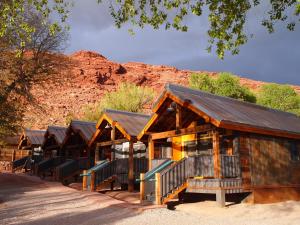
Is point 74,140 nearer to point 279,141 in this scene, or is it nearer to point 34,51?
point 34,51

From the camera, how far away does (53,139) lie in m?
33.9

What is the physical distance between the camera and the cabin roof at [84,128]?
24.1m

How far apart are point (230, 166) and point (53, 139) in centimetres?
2462

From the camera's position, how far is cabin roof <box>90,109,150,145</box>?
18.9 metres

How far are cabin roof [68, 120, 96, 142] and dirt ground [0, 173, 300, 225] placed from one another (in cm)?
941

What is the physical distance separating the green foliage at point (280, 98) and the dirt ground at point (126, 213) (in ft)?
121

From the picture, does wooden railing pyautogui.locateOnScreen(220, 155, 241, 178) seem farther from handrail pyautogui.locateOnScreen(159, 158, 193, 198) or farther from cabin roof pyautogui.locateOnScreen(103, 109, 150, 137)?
cabin roof pyautogui.locateOnScreen(103, 109, 150, 137)

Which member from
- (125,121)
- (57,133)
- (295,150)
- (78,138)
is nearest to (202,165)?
(295,150)

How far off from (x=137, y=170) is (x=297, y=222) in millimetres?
10608

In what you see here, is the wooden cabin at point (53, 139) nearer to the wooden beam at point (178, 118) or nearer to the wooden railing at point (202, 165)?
the wooden beam at point (178, 118)

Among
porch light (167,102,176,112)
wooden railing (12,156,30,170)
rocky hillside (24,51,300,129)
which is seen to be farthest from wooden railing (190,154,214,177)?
rocky hillside (24,51,300,129)

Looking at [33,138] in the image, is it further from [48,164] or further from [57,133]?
[48,164]

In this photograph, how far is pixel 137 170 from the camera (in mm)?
19281

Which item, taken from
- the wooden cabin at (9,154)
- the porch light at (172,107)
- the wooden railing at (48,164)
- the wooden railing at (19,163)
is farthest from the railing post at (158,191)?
the wooden cabin at (9,154)
